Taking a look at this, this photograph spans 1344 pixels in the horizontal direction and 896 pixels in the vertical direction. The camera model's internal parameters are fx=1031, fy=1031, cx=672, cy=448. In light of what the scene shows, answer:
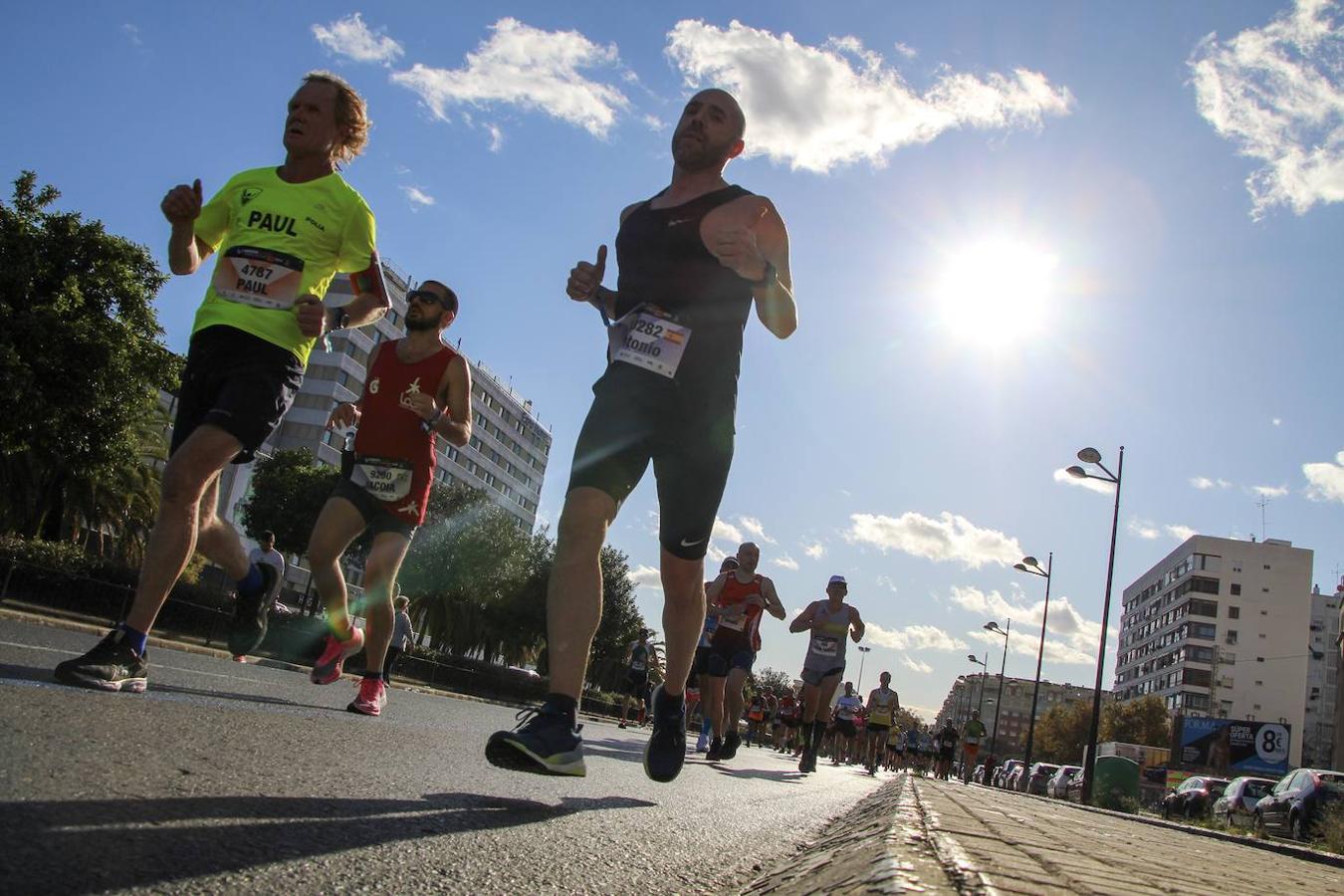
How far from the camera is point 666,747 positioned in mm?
3229

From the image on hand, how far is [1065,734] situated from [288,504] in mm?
80724

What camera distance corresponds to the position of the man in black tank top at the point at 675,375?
9.73 ft

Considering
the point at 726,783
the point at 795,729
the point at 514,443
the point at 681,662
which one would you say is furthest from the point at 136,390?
the point at 514,443

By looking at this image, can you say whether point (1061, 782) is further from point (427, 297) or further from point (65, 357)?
point (427, 297)

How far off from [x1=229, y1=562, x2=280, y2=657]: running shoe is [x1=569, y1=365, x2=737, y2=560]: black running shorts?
2345 mm

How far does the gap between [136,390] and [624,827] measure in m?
27.7

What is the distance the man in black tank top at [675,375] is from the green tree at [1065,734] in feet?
336

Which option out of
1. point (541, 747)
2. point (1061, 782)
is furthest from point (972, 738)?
point (541, 747)

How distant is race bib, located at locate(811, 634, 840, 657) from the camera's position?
10.6m

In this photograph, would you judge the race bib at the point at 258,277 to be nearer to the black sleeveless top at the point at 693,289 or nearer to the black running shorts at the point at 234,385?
the black running shorts at the point at 234,385

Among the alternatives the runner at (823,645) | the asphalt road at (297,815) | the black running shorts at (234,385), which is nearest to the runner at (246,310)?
the black running shorts at (234,385)

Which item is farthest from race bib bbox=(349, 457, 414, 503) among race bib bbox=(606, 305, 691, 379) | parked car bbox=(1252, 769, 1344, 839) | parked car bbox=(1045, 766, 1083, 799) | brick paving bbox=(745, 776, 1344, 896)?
parked car bbox=(1045, 766, 1083, 799)

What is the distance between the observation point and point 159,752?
2289 millimetres

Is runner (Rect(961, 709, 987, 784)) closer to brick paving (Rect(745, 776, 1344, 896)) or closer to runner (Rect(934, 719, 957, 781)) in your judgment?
runner (Rect(934, 719, 957, 781))
